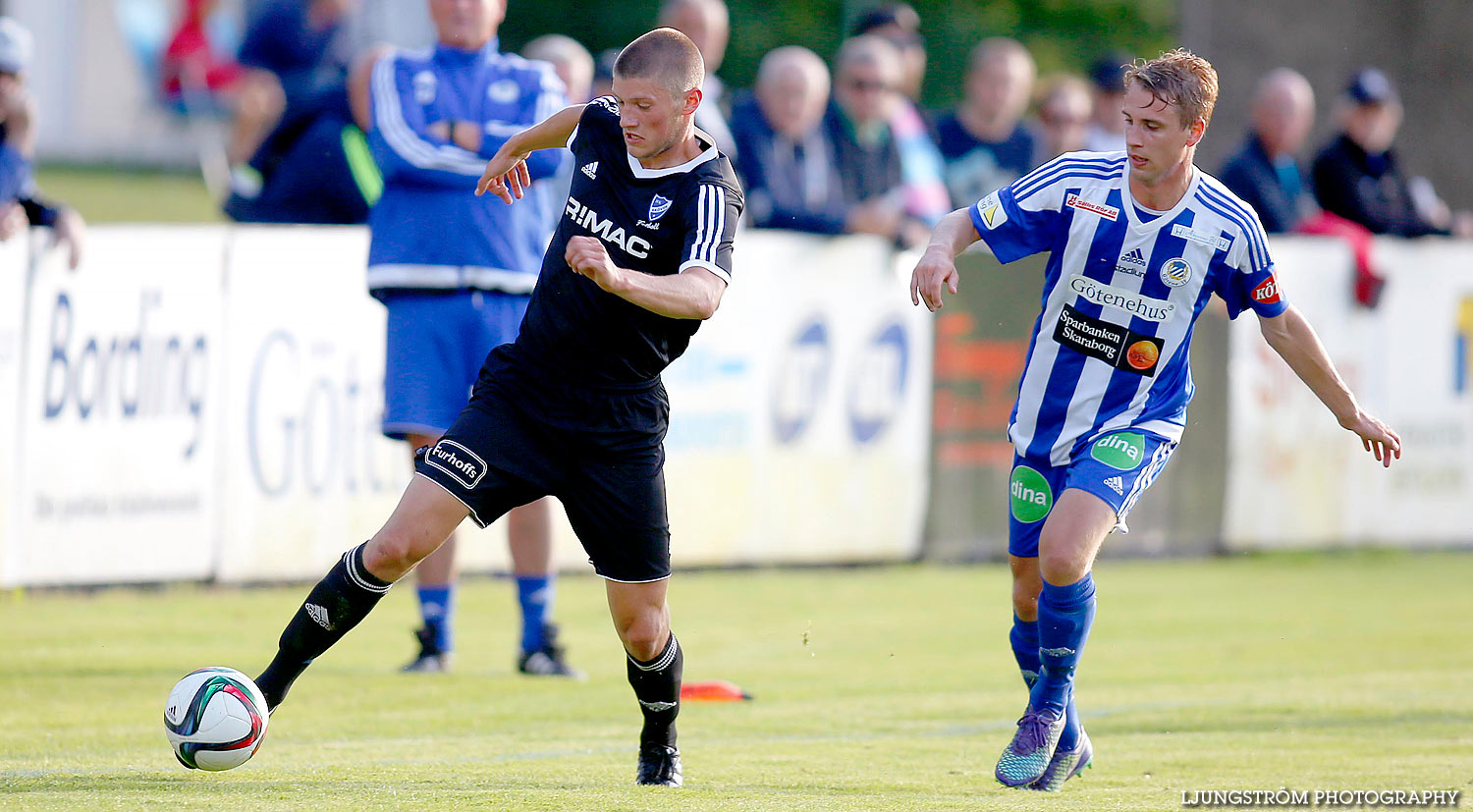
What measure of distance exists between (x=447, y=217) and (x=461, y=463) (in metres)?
2.27

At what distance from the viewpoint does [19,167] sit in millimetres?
9297

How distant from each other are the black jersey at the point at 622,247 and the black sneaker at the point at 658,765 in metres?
1.08

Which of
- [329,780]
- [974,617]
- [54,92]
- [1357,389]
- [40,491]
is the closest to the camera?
[329,780]

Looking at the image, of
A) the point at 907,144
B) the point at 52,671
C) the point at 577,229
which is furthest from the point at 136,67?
the point at 577,229

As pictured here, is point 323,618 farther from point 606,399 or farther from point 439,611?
point 439,611

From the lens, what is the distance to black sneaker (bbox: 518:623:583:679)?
7.91 meters

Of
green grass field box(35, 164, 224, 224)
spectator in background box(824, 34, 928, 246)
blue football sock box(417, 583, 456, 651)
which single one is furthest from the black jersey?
green grass field box(35, 164, 224, 224)

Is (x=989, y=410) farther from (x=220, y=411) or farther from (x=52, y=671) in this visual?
(x=52, y=671)

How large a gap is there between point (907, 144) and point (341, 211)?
12.6ft

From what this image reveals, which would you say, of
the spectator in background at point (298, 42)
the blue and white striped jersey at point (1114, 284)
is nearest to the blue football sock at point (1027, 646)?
Answer: the blue and white striped jersey at point (1114, 284)

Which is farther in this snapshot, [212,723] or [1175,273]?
[1175,273]

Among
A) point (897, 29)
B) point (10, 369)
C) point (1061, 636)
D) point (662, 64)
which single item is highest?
point (897, 29)

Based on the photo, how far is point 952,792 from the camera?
5777 millimetres

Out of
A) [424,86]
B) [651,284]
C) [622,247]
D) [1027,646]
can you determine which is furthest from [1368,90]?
[651,284]
